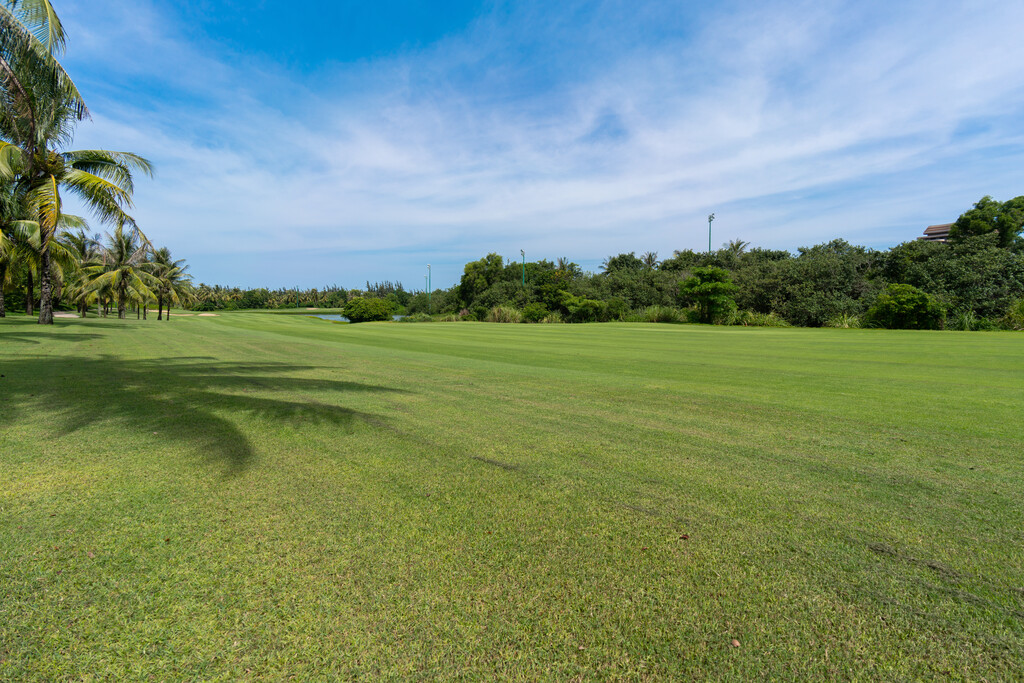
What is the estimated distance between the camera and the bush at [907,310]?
2805 centimetres

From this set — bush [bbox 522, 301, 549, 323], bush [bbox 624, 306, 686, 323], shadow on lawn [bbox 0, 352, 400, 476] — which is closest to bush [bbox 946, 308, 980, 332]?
bush [bbox 624, 306, 686, 323]

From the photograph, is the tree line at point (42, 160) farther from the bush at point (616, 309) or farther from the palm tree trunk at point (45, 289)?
the bush at point (616, 309)

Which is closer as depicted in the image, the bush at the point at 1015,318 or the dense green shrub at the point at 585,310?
the bush at the point at 1015,318

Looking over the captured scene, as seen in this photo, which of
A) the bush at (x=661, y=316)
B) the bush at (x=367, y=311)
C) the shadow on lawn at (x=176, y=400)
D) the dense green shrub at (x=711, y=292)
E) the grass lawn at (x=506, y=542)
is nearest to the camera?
the grass lawn at (x=506, y=542)

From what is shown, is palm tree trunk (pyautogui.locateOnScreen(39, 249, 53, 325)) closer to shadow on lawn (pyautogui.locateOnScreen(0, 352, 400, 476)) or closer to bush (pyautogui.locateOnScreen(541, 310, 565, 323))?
shadow on lawn (pyautogui.locateOnScreen(0, 352, 400, 476))

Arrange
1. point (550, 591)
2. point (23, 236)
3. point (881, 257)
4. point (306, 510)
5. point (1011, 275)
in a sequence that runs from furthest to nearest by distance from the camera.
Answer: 1. point (881, 257)
2. point (1011, 275)
3. point (23, 236)
4. point (306, 510)
5. point (550, 591)

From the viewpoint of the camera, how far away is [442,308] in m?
70.0

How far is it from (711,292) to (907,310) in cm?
1306

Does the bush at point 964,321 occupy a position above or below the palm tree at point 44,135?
below

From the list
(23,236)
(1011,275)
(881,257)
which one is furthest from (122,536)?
(881,257)

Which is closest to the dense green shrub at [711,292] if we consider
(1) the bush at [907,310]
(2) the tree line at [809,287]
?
(2) the tree line at [809,287]

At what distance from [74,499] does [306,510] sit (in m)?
1.60

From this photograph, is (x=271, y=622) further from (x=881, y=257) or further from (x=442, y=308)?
(x=442, y=308)

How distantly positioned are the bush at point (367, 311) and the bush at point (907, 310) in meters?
49.2
